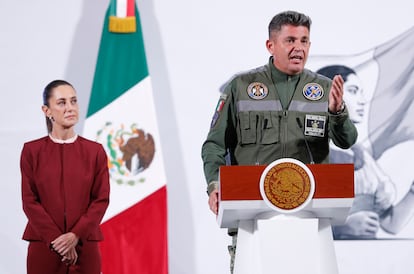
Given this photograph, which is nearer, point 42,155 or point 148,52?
point 42,155

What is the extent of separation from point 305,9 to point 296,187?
8.88 ft

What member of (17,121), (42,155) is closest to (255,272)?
(42,155)

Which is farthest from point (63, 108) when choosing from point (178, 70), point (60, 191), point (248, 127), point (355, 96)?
point (355, 96)

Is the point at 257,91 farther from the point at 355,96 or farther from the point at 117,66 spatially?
the point at 355,96

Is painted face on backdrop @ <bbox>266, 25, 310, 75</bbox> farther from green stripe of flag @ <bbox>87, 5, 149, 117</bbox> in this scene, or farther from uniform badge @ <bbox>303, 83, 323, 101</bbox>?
green stripe of flag @ <bbox>87, 5, 149, 117</bbox>

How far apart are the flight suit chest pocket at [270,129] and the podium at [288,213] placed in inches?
19.6

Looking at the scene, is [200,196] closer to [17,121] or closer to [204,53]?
[204,53]

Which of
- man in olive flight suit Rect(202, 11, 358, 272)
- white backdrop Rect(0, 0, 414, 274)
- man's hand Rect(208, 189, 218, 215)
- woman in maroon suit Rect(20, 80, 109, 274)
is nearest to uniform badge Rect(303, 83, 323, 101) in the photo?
man in olive flight suit Rect(202, 11, 358, 272)

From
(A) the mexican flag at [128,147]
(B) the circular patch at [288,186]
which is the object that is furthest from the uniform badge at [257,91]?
(A) the mexican flag at [128,147]

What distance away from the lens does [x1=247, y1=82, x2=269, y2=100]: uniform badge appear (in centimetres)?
307

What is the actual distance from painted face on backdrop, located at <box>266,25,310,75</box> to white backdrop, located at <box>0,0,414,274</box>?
6.21ft

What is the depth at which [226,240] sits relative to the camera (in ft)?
16.1

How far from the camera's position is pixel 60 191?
3.53m

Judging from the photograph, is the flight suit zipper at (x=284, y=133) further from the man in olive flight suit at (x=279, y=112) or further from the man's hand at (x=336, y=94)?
the man's hand at (x=336, y=94)
